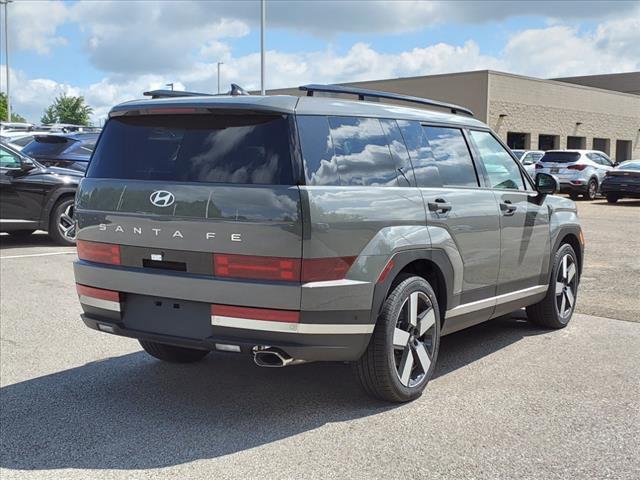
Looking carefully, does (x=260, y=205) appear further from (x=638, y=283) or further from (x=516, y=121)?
(x=516, y=121)

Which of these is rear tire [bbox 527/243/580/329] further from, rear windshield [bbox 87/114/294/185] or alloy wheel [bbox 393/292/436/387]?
rear windshield [bbox 87/114/294/185]

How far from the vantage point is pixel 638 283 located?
29.1 ft

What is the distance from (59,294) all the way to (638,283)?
6651 mm

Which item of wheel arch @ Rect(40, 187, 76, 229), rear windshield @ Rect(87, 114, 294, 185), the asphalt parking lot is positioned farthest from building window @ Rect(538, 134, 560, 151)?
rear windshield @ Rect(87, 114, 294, 185)

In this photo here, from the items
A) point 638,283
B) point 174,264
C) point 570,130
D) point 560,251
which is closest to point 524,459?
point 174,264

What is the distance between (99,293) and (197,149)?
3.68 feet

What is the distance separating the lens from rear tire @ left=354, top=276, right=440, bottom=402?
14.5 feet

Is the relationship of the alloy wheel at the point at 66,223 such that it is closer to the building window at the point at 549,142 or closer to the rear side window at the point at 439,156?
the rear side window at the point at 439,156

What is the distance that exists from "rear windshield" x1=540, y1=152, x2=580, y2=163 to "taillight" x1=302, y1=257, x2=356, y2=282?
2225 cm

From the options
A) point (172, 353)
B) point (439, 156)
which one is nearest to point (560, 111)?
point (439, 156)

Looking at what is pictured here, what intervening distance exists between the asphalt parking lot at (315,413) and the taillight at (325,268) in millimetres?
890

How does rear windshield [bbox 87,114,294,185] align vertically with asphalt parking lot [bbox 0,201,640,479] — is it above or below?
above

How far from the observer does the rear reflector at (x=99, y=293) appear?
15.0 feet

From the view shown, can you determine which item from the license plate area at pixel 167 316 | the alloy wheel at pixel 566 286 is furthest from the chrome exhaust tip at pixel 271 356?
the alloy wheel at pixel 566 286
